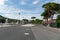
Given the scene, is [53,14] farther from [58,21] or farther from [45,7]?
[58,21]

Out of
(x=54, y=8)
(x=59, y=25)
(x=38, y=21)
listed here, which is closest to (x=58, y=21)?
(x=59, y=25)

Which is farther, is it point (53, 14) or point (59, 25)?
point (53, 14)

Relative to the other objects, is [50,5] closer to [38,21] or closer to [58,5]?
[58,5]

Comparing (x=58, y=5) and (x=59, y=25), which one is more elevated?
(x=58, y=5)

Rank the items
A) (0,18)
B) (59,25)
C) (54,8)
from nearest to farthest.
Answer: (59,25) < (54,8) < (0,18)

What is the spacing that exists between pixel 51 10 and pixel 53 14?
2.05 metres

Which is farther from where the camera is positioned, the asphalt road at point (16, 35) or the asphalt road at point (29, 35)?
the asphalt road at point (29, 35)

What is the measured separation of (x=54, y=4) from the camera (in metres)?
78.0

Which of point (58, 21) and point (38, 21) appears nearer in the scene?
point (58, 21)

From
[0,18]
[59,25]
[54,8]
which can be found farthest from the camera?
[0,18]

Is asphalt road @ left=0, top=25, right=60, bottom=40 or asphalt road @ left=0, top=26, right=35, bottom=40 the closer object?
asphalt road @ left=0, top=26, right=35, bottom=40

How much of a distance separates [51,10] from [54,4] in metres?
2.95

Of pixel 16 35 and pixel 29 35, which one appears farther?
pixel 29 35

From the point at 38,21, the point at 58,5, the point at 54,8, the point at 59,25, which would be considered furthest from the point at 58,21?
the point at 38,21
